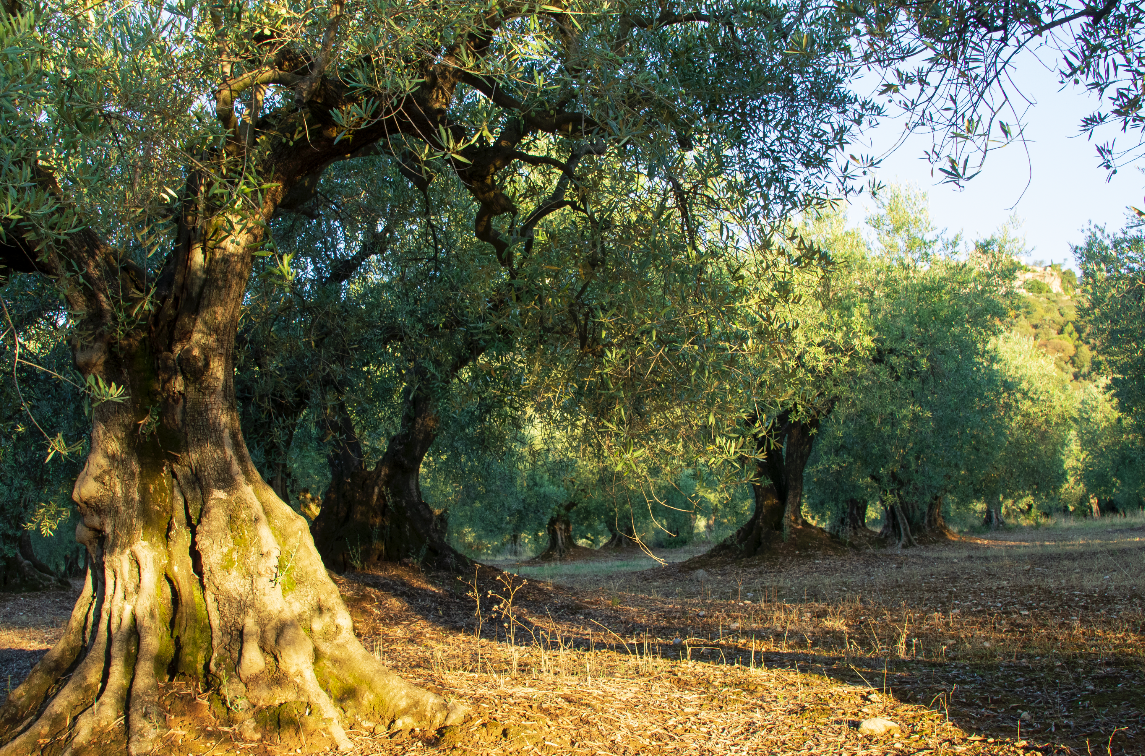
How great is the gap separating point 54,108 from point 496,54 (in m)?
2.71

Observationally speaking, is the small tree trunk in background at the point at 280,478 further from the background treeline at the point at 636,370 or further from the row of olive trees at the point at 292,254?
the row of olive trees at the point at 292,254

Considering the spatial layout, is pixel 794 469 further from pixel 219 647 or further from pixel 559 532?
pixel 219 647

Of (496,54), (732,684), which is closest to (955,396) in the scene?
(732,684)

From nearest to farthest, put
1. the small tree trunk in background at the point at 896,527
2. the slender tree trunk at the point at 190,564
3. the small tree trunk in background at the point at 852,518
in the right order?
the slender tree trunk at the point at 190,564 < the small tree trunk in background at the point at 896,527 < the small tree trunk in background at the point at 852,518

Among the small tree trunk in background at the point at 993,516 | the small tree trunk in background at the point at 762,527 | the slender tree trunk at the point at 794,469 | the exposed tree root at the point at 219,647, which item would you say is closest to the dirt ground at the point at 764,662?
the exposed tree root at the point at 219,647

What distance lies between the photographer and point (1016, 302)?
89.0 feet

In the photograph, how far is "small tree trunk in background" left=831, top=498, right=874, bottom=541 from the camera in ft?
82.7

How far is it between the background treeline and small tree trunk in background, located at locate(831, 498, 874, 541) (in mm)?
156

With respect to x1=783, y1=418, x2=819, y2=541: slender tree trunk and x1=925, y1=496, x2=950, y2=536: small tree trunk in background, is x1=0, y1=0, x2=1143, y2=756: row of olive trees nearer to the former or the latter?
x1=783, y1=418, x2=819, y2=541: slender tree trunk

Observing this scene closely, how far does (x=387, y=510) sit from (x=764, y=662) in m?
8.90

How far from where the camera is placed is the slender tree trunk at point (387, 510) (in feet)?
43.9

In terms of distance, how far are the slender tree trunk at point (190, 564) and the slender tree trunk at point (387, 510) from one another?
26.9ft

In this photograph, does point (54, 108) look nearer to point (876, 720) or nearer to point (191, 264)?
point (191, 264)

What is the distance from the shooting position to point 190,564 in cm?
481
